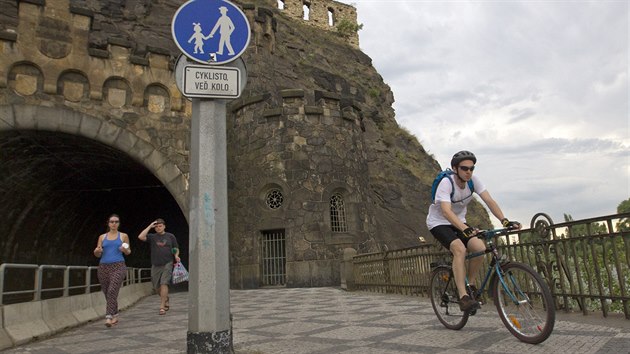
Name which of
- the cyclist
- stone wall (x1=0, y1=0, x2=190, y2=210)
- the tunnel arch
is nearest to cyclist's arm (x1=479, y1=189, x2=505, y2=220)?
the cyclist

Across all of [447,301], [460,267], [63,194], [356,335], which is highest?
[63,194]

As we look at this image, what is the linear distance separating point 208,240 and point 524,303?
2.78 metres

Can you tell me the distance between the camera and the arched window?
Result: 55.5ft

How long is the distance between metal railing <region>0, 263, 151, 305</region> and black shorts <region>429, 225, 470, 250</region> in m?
5.02

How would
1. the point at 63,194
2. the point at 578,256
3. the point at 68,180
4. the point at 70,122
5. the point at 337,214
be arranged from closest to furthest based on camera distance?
the point at 578,256 → the point at 70,122 → the point at 68,180 → the point at 337,214 → the point at 63,194

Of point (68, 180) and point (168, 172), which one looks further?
point (68, 180)

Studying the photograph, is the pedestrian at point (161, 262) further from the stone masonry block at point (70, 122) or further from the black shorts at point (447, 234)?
the black shorts at point (447, 234)

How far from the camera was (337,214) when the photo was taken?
17.0m

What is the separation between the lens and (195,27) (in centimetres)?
375

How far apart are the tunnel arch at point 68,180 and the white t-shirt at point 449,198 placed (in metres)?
9.53

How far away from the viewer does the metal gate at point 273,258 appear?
16266 millimetres

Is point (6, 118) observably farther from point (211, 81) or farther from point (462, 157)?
point (462, 157)

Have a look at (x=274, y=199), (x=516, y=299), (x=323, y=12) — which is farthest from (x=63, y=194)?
(x=323, y=12)

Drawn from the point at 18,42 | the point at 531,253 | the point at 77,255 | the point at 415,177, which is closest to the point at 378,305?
the point at 531,253
